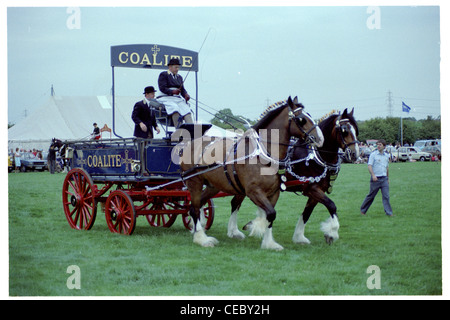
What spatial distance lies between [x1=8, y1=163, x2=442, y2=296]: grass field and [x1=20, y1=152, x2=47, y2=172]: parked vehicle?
14.1 metres

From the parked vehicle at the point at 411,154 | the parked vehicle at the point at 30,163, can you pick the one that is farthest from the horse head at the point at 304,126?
the parked vehicle at the point at 411,154

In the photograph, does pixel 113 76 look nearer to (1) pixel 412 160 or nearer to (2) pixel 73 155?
(2) pixel 73 155

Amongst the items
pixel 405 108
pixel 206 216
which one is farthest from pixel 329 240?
pixel 206 216

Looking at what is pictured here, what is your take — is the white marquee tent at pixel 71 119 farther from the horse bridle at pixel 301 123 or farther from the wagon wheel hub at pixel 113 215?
the horse bridle at pixel 301 123

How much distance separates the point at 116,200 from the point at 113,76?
206 centimetres

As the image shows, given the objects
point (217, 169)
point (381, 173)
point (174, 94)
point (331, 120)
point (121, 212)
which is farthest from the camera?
point (381, 173)

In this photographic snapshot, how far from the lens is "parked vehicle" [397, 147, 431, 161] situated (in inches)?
1219

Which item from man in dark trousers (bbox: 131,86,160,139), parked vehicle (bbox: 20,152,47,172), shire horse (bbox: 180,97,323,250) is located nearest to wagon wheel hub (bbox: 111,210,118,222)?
man in dark trousers (bbox: 131,86,160,139)

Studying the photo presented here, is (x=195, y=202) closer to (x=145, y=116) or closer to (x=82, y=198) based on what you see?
(x=145, y=116)

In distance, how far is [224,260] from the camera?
279 inches

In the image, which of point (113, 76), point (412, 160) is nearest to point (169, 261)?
point (113, 76)

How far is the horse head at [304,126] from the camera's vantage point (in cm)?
Answer: 725

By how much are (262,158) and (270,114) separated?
26.0 inches

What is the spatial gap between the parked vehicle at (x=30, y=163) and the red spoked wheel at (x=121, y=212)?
54.0ft
